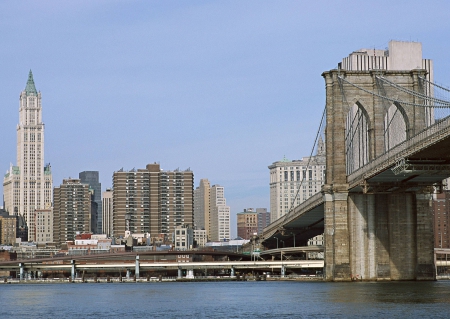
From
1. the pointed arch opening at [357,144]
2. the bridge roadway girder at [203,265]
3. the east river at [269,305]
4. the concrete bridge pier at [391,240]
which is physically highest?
the pointed arch opening at [357,144]

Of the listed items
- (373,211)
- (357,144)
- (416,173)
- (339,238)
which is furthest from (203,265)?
(416,173)

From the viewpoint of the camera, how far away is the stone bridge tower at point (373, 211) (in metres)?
85.8

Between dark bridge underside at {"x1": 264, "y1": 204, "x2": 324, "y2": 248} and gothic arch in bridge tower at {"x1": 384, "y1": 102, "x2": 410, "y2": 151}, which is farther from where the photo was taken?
dark bridge underside at {"x1": 264, "y1": 204, "x2": 324, "y2": 248}

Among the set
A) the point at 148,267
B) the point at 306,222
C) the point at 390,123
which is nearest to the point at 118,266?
the point at 148,267

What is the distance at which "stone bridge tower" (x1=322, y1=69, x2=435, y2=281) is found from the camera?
85.8 metres

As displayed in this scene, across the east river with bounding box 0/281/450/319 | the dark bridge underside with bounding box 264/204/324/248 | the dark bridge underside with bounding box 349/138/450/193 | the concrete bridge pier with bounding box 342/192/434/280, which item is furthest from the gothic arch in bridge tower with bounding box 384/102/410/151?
the east river with bounding box 0/281/450/319

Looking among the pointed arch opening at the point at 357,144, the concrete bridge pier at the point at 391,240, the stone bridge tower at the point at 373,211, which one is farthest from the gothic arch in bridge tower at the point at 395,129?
the concrete bridge pier at the point at 391,240

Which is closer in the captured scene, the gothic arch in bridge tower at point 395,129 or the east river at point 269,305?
the east river at point 269,305

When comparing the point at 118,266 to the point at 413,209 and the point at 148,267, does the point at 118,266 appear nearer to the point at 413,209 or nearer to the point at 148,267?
the point at 148,267

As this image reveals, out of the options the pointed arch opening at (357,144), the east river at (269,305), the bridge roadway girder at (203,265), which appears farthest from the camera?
the bridge roadway girder at (203,265)

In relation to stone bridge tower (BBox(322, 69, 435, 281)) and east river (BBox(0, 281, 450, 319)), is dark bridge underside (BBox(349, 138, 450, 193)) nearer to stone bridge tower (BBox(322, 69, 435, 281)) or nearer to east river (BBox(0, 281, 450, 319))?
stone bridge tower (BBox(322, 69, 435, 281))

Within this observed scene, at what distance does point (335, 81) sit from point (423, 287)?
21.0 m

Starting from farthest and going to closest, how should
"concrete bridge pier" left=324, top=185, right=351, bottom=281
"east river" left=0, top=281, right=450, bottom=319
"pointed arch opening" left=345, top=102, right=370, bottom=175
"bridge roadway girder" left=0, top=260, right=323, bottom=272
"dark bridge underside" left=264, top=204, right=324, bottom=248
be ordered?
1. "bridge roadway girder" left=0, top=260, right=323, bottom=272
2. "dark bridge underside" left=264, top=204, right=324, bottom=248
3. "pointed arch opening" left=345, top=102, right=370, bottom=175
4. "concrete bridge pier" left=324, top=185, right=351, bottom=281
5. "east river" left=0, top=281, right=450, bottom=319

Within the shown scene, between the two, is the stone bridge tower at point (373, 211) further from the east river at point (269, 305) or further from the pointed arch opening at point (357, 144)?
the pointed arch opening at point (357, 144)
